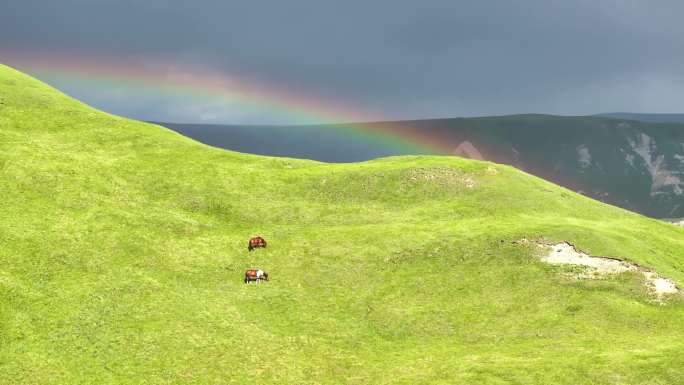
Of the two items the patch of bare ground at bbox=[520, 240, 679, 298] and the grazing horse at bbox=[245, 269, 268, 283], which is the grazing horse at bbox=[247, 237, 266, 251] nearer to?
the grazing horse at bbox=[245, 269, 268, 283]

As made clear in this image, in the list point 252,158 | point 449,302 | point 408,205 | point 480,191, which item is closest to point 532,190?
point 480,191

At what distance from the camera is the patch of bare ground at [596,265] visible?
51912 millimetres

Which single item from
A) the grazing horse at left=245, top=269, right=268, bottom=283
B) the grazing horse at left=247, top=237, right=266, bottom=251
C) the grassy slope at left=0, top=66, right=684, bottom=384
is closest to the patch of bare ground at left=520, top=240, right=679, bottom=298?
the grassy slope at left=0, top=66, right=684, bottom=384

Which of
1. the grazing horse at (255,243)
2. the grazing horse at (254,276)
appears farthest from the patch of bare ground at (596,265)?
the grazing horse at (255,243)

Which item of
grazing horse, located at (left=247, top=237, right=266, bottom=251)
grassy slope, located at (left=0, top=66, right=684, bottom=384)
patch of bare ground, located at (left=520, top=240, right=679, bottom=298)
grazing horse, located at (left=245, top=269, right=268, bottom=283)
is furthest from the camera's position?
grazing horse, located at (left=247, top=237, right=266, bottom=251)

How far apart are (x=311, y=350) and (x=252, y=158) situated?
48285 mm

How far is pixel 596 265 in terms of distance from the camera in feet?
179

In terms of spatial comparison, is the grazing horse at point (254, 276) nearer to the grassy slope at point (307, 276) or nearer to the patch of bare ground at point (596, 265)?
the grassy slope at point (307, 276)

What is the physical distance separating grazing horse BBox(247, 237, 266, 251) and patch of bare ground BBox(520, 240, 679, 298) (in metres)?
27.1

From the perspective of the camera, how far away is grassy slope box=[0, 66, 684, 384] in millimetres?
39844

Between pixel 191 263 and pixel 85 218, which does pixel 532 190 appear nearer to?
pixel 191 263

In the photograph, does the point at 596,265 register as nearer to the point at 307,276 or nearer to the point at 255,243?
the point at 307,276

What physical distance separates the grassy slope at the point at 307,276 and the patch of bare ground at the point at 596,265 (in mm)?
1250

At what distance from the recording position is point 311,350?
43469mm
